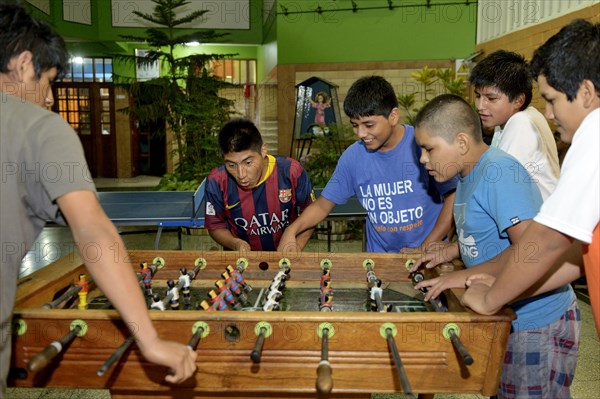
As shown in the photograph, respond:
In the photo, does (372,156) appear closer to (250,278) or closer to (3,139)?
(250,278)

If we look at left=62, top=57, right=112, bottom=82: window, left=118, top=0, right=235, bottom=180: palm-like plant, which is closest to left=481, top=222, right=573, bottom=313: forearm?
left=118, top=0, right=235, bottom=180: palm-like plant

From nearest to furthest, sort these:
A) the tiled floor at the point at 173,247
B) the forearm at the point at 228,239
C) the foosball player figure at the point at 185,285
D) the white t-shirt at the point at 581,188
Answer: the white t-shirt at the point at 581,188, the foosball player figure at the point at 185,285, the forearm at the point at 228,239, the tiled floor at the point at 173,247

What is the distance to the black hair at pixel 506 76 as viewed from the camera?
101 inches

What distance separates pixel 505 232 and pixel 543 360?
1.46 feet

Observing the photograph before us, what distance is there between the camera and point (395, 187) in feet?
8.71

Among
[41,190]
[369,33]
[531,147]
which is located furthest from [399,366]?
[369,33]

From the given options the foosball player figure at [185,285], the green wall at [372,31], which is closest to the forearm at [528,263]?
the foosball player figure at [185,285]

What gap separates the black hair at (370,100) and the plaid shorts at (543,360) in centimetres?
122

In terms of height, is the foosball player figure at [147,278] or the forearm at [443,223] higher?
the forearm at [443,223]

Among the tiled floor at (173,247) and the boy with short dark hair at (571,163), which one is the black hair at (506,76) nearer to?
the boy with short dark hair at (571,163)

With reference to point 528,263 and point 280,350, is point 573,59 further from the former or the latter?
point 280,350

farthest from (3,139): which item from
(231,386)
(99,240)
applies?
(231,386)

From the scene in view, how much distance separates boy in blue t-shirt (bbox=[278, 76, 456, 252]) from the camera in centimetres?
255

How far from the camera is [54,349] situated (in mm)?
1350
